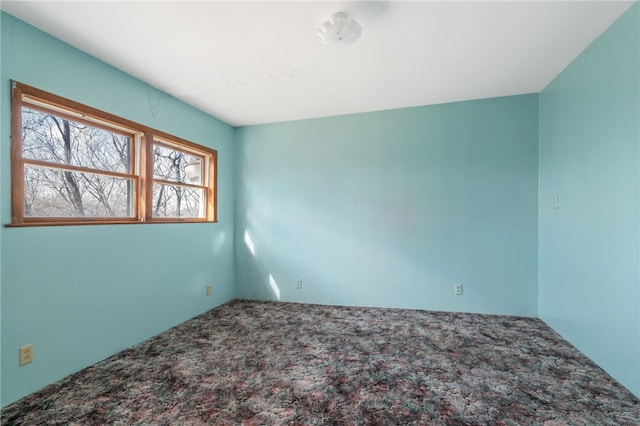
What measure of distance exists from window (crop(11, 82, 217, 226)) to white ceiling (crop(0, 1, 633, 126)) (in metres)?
0.52

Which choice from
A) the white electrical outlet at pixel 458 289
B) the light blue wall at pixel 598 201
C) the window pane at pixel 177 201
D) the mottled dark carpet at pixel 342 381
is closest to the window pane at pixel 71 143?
the window pane at pixel 177 201

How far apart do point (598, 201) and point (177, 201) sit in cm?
398

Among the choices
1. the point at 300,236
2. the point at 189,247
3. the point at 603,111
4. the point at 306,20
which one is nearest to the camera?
the point at 306,20

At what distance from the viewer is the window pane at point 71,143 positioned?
195 cm

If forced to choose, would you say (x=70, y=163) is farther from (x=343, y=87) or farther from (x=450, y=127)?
(x=450, y=127)

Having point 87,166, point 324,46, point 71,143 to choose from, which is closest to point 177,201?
point 87,166

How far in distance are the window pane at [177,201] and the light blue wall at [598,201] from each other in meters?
3.95

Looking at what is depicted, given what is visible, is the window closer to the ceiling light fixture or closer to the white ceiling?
the white ceiling

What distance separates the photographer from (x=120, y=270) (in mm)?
2439

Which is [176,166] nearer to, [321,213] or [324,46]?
[321,213]

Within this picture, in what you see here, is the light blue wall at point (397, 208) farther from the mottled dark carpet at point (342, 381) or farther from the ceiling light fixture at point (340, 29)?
the ceiling light fixture at point (340, 29)

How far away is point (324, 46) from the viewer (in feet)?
7.15

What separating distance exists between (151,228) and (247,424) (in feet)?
6.63

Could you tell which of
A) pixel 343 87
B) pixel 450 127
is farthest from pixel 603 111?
pixel 343 87
